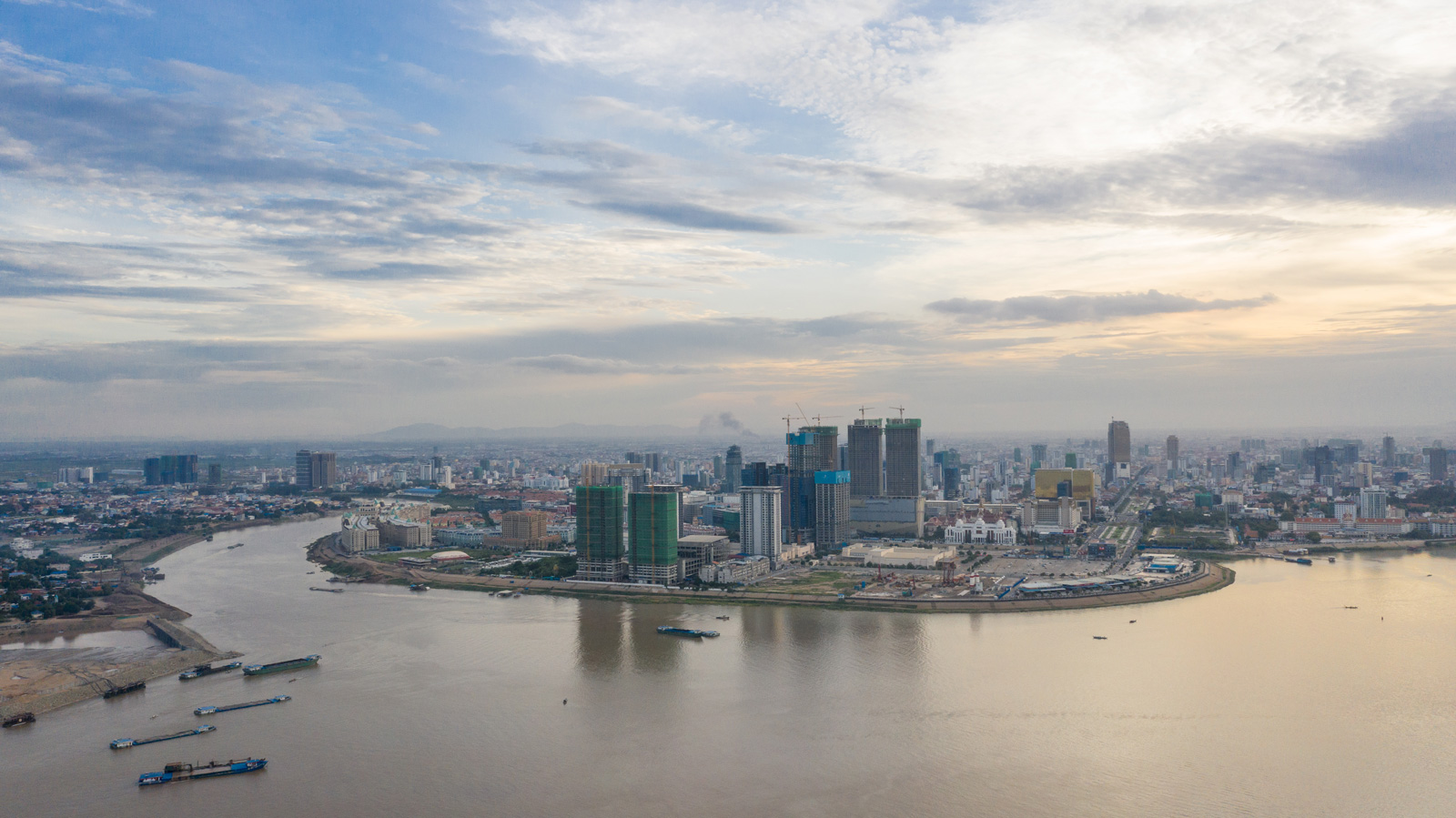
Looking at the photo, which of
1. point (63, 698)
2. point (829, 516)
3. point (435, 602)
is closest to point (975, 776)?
point (63, 698)

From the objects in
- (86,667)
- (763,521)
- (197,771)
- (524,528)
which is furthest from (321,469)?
(197,771)

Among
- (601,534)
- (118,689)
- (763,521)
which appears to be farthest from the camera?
(763,521)

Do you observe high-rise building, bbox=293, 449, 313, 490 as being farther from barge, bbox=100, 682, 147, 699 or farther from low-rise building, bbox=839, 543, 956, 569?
barge, bbox=100, 682, 147, 699

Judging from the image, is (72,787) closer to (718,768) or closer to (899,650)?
(718,768)

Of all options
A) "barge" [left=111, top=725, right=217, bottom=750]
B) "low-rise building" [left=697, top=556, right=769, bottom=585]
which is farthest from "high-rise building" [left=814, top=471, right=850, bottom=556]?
"barge" [left=111, top=725, right=217, bottom=750]

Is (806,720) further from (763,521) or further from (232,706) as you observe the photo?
(763,521)

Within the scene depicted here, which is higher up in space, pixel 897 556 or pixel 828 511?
pixel 828 511
